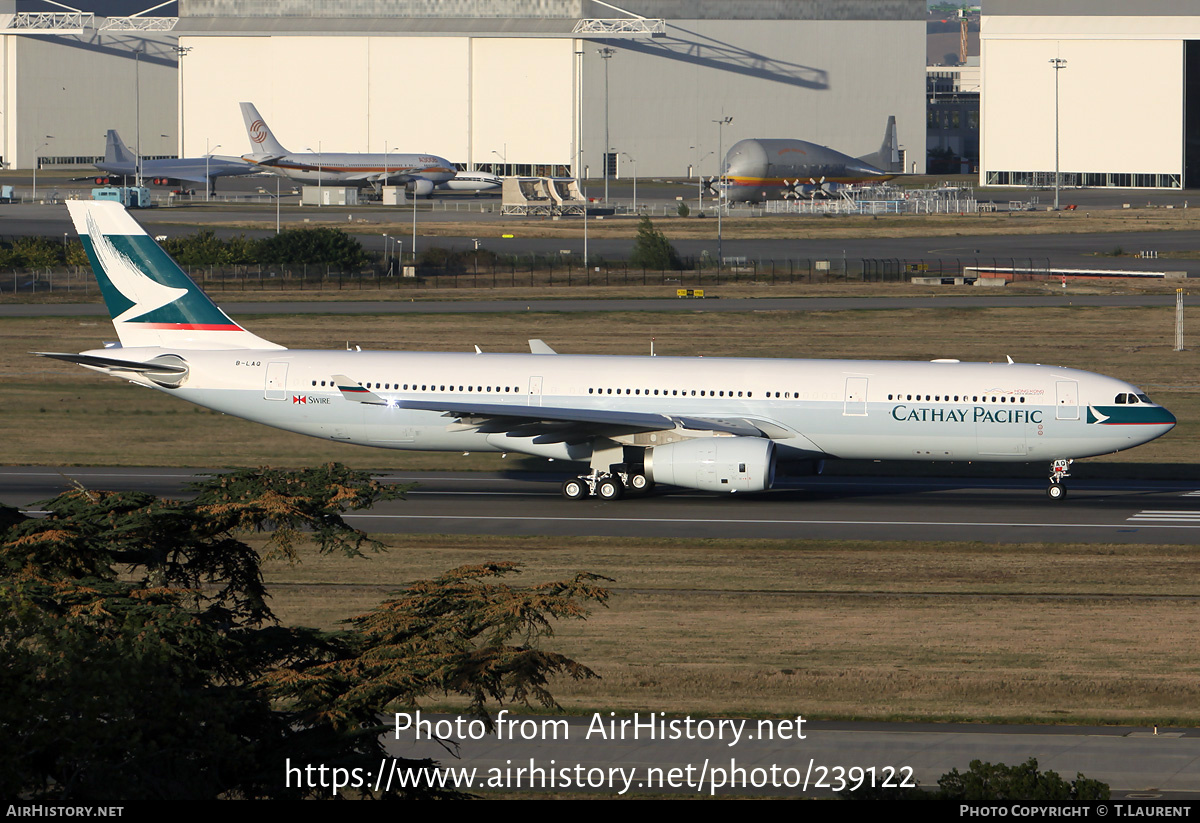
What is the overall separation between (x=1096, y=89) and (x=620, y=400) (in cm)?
14288

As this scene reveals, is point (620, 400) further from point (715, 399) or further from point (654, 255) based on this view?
point (654, 255)

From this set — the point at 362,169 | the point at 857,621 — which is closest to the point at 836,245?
the point at 362,169

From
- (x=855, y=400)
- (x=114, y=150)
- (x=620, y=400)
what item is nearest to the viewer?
(x=855, y=400)

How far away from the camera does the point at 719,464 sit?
130ft

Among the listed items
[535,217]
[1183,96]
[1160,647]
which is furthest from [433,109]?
[1160,647]

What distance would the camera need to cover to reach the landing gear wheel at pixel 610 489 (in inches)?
1660

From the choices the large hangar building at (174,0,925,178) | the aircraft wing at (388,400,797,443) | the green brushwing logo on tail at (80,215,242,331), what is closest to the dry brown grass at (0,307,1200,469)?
the green brushwing logo on tail at (80,215,242,331)

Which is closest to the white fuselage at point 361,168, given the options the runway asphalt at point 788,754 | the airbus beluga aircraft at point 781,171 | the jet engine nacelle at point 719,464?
the airbus beluga aircraft at point 781,171

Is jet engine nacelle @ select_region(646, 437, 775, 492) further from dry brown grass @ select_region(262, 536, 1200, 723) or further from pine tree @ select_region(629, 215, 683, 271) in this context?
pine tree @ select_region(629, 215, 683, 271)

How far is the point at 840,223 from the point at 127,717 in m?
128

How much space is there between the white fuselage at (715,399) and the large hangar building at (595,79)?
14466 centimetres

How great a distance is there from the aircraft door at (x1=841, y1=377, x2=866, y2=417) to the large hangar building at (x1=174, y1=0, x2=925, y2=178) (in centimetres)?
14694

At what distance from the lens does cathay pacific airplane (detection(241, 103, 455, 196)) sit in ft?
547

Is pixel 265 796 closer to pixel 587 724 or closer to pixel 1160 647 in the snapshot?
pixel 587 724
